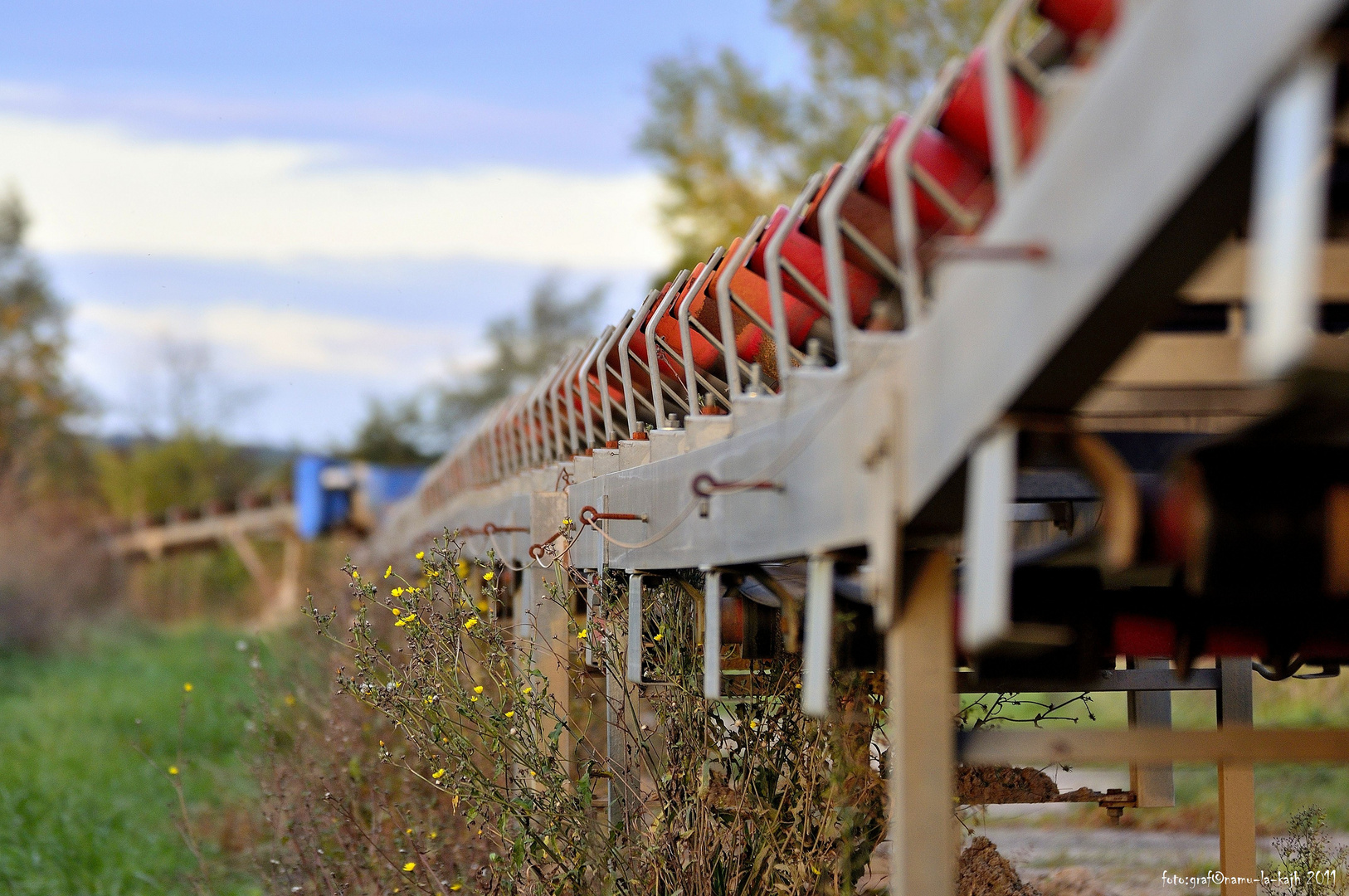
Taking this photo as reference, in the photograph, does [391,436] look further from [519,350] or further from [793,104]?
[793,104]

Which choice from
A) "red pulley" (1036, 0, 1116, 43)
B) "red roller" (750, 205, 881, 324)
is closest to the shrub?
"red roller" (750, 205, 881, 324)

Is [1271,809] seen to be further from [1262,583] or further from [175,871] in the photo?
[1262,583]

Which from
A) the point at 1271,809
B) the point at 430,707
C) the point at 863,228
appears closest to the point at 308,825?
the point at 430,707

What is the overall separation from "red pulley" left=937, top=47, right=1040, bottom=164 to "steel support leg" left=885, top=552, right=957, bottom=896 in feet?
2.43

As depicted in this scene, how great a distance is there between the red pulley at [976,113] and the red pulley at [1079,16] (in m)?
0.11

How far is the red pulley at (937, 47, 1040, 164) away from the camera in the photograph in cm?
229

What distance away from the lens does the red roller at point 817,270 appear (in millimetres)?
3150

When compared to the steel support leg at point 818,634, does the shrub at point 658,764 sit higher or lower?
lower

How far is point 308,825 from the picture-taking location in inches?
239

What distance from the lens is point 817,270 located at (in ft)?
10.8

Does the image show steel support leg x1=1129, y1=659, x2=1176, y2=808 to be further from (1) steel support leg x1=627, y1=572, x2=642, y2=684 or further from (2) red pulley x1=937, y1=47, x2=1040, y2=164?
(2) red pulley x1=937, y1=47, x2=1040, y2=164

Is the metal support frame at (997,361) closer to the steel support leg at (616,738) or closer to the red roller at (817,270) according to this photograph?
the red roller at (817,270)

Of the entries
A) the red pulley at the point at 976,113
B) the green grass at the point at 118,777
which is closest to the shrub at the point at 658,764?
the red pulley at the point at 976,113

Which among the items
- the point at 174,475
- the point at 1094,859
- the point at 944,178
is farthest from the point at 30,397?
the point at 944,178
